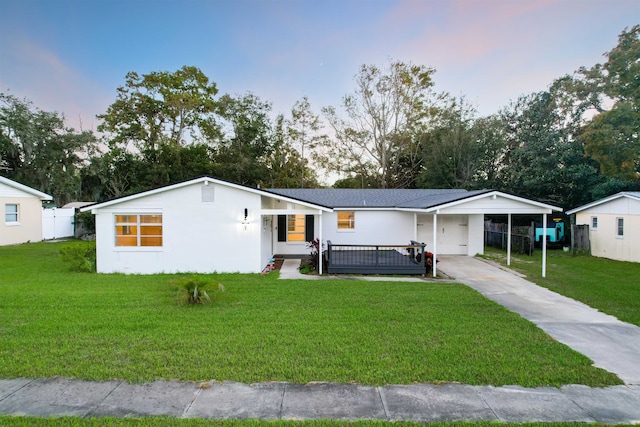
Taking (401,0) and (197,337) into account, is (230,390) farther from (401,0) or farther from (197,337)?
(401,0)

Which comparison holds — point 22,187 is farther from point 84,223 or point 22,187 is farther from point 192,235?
point 192,235

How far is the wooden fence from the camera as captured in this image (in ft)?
54.2

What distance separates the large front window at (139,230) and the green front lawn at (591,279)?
480 inches

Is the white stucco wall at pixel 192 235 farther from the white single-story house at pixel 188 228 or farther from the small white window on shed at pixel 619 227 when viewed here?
the small white window on shed at pixel 619 227

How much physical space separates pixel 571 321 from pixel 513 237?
39.8 feet

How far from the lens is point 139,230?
11.6 metres

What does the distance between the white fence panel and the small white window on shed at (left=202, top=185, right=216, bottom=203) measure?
16318mm

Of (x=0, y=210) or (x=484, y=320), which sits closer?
(x=484, y=320)

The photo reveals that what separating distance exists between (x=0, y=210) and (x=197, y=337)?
19847 mm

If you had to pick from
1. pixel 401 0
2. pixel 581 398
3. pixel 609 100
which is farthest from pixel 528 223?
pixel 581 398

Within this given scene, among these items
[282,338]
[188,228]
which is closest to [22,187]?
[188,228]

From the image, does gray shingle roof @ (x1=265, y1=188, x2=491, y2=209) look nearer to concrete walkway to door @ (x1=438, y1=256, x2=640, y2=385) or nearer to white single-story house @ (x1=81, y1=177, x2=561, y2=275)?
white single-story house @ (x1=81, y1=177, x2=561, y2=275)

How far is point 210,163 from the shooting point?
94.9 ft

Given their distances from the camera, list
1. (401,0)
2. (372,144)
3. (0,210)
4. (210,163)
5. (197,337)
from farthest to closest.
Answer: (372,144) → (210,163) → (0,210) → (401,0) → (197,337)
